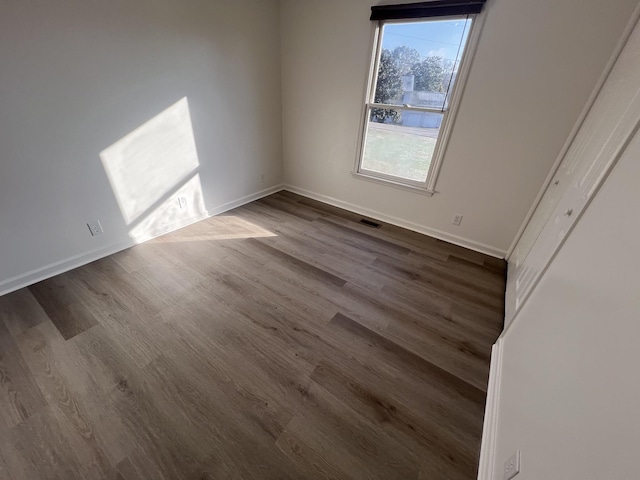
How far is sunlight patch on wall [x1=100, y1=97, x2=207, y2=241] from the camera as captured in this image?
2150mm

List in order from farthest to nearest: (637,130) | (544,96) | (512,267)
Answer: (512,267) < (544,96) < (637,130)

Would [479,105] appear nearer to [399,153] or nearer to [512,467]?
[399,153]

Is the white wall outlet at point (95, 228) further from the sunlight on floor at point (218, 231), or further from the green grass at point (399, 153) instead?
the green grass at point (399, 153)

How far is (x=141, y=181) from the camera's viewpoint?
2311 mm

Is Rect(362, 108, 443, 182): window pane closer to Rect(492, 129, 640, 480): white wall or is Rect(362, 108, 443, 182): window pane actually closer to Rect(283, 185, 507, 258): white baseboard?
Rect(283, 185, 507, 258): white baseboard

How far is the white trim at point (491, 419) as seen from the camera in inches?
41.5

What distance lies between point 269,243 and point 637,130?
2.40 m

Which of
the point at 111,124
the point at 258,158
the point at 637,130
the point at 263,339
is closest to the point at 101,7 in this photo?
the point at 111,124

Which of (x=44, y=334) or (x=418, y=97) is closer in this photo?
(x=44, y=334)

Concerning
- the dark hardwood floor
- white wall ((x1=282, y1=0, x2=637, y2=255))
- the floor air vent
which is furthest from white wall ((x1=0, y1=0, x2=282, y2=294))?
the floor air vent

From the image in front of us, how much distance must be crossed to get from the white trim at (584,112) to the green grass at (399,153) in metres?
0.98

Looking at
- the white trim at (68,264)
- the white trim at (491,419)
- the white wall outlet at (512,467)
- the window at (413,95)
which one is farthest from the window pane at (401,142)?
the white wall outlet at (512,467)

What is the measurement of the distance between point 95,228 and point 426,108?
3.20 meters

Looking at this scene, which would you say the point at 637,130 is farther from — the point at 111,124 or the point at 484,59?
the point at 111,124
